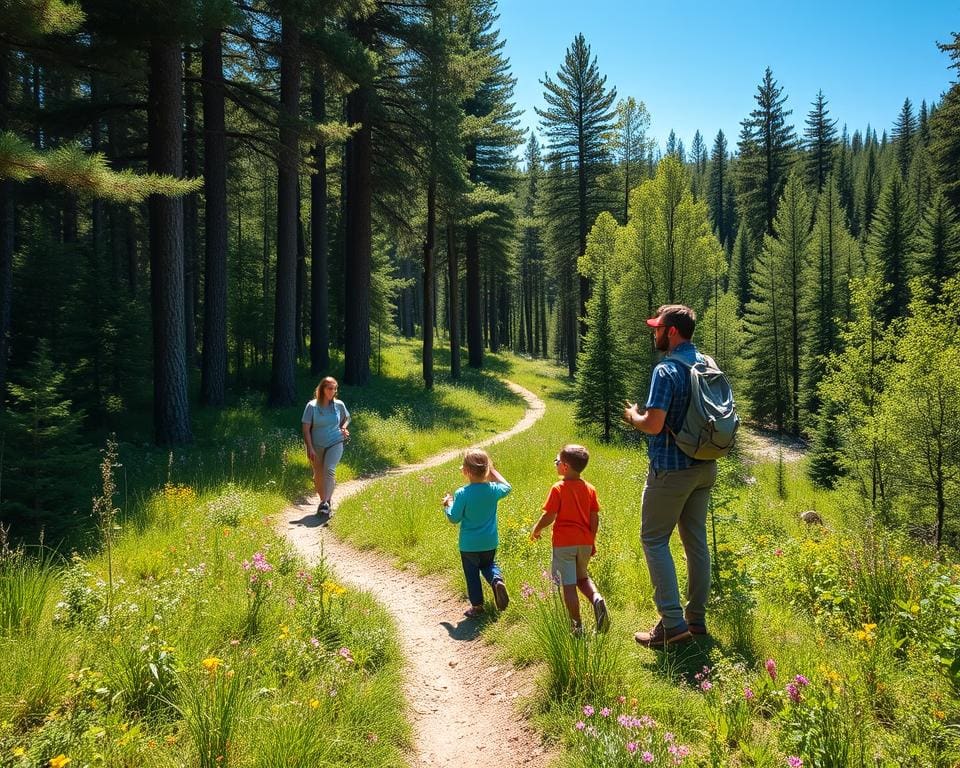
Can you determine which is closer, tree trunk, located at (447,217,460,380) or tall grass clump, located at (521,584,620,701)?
tall grass clump, located at (521,584,620,701)

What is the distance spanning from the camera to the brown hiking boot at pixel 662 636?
3852 millimetres

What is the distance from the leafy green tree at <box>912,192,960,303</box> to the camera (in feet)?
85.2

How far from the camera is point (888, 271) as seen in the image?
99.7 feet

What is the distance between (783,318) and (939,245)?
7.57m

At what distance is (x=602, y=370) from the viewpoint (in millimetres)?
16688

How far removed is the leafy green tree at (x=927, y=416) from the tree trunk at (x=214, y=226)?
16354mm

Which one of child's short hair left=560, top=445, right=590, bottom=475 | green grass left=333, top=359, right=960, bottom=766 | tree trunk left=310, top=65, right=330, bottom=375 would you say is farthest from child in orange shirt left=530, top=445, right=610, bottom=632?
tree trunk left=310, top=65, right=330, bottom=375

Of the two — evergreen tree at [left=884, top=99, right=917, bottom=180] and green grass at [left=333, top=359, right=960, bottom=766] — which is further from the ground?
evergreen tree at [left=884, top=99, right=917, bottom=180]

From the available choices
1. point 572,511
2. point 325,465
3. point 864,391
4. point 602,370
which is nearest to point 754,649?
point 572,511

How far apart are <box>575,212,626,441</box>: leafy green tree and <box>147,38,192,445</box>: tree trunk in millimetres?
10909

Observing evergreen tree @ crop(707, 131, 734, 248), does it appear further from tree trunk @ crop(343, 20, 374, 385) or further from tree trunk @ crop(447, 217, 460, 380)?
tree trunk @ crop(343, 20, 374, 385)

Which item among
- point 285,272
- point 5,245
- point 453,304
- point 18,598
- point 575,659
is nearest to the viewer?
point 575,659

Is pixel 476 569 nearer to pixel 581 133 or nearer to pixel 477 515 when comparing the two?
pixel 477 515

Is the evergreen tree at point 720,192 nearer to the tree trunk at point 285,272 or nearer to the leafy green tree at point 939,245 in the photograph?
the leafy green tree at point 939,245
